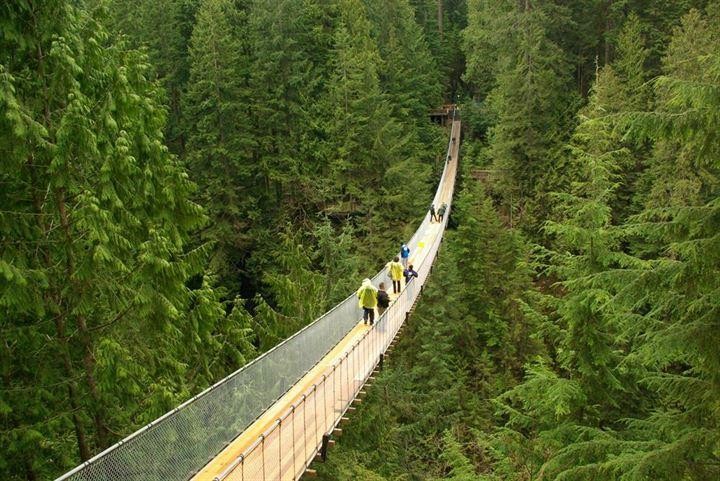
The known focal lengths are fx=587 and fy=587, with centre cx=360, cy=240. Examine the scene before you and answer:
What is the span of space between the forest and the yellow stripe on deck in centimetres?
92

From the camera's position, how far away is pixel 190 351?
847 cm

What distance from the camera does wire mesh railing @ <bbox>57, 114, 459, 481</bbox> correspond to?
500 cm

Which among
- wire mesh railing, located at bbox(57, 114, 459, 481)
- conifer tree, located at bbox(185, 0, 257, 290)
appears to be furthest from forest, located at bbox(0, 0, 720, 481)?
wire mesh railing, located at bbox(57, 114, 459, 481)

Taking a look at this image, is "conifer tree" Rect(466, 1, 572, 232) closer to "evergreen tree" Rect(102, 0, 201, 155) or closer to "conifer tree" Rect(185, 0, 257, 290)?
"conifer tree" Rect(185, 0, 257, 290)

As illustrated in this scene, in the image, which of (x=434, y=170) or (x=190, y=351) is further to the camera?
(x=434, y=170)

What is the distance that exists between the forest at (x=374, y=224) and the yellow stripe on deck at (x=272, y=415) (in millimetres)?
916

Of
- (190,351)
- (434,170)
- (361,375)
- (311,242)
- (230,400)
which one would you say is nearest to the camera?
(230,400)

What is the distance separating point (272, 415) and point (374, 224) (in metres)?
16.0

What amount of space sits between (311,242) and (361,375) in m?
16.1

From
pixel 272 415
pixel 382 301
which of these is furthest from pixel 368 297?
pixel 272 415

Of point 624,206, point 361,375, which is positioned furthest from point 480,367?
point 361,375

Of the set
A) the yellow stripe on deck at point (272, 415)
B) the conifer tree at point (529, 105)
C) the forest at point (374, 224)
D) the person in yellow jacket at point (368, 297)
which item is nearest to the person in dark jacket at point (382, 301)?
the person in yellow jacket at point (368, 297)

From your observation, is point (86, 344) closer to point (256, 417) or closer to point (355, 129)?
point (256, 417)

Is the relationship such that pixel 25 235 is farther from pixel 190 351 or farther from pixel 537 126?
pixel 537 126
